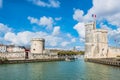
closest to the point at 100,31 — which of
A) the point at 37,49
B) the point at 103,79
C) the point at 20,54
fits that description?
the point at 37,49

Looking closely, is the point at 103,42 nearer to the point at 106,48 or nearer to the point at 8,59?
the point at 106,48

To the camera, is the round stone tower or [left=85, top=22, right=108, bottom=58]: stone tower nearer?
the round stone tower

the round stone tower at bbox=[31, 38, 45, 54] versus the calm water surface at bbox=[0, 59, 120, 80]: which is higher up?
the round stone tower at bbox=[31, 38, 45, 54]

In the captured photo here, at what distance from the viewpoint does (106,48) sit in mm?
66000

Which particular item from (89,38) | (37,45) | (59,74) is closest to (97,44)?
(89,38)

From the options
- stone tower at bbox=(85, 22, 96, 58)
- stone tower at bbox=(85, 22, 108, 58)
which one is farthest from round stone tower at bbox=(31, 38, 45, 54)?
stone tower at bbox=(85, 22, 108, 58)

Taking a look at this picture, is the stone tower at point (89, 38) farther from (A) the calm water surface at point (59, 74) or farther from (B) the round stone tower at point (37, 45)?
(A) the calm water surface at point (59, 74)

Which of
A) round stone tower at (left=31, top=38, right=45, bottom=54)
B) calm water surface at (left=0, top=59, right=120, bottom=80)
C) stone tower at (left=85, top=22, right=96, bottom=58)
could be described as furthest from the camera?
stone tower at (left=85, top=22, right=96, bottom=58)

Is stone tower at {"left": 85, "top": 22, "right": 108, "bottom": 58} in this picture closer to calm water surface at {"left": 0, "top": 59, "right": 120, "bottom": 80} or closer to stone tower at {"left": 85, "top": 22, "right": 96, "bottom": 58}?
stone tower at {"left": 85, "top": 22, "right": 96, "bottom": 58}

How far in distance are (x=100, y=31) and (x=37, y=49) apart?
1950 cm

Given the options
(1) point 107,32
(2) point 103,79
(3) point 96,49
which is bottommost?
(2) point 103,79

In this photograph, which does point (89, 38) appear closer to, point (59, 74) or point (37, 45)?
point (37, 45)

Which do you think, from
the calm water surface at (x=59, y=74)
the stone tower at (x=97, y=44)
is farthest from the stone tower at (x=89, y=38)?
the calm water surface at (x=59, y=74)

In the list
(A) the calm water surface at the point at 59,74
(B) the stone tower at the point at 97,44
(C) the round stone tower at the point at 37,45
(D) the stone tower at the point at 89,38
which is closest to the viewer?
(A) the calm water surface at the point at 59,74
